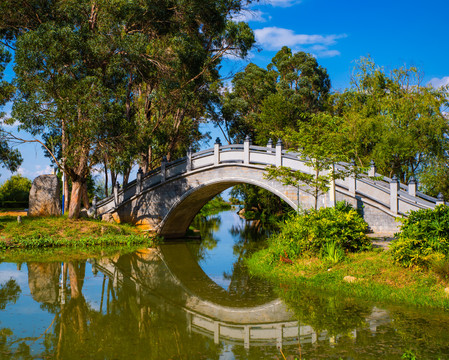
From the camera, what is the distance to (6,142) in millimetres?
16094

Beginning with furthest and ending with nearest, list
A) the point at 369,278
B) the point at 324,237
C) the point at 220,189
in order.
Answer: the point at 220,189, the point at 324,237, the point at 369,278

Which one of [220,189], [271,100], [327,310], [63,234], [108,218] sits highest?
[271,100]

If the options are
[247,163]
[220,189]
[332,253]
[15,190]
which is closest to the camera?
[332,253]

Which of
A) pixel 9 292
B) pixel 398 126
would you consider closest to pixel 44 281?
pixel 9 292

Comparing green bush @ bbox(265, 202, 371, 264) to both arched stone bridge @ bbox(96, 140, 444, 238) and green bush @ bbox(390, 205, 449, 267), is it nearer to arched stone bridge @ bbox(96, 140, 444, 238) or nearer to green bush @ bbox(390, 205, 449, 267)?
green bush @ bbox(390, 205, 449, 267)

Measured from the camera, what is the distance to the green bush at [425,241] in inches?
292

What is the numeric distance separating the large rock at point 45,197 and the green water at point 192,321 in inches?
284

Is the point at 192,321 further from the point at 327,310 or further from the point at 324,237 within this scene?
the point at 324,237

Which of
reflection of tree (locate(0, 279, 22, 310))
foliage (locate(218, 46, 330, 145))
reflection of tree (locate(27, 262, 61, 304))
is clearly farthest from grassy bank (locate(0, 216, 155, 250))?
foliage (locate(218, 46, 330, 145))

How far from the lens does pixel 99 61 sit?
15.3 metres

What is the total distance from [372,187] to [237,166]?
17.0ft

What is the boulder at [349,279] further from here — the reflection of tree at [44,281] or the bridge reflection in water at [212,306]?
the reflection of tree at [44,281]

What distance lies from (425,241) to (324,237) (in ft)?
7.36

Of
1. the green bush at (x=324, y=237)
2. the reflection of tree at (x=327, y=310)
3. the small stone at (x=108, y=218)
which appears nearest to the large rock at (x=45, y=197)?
the small stone at (x=108, y=218)
